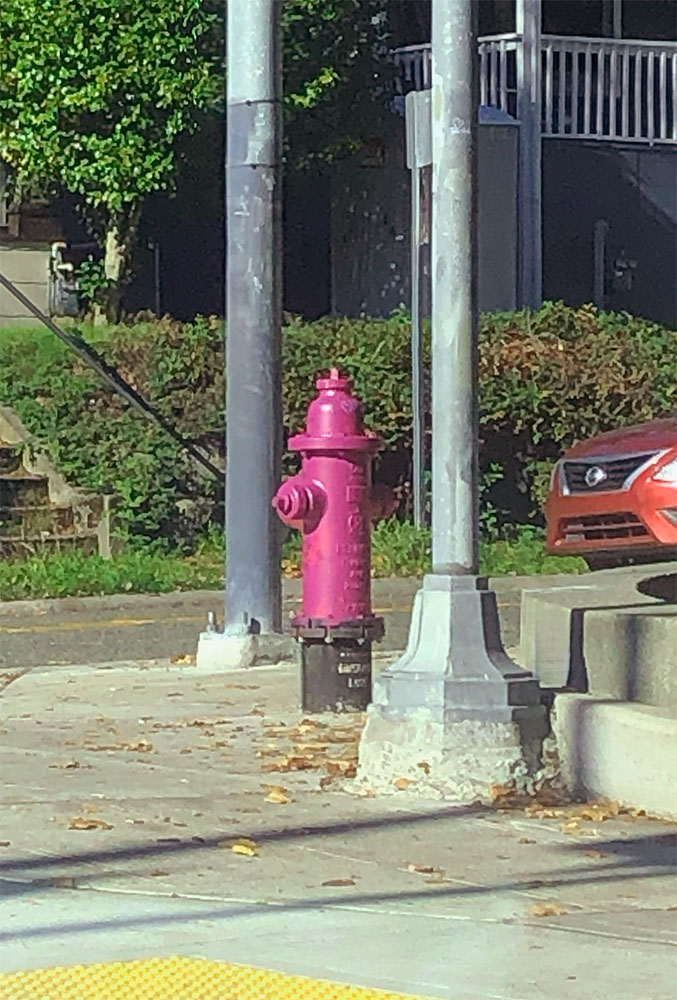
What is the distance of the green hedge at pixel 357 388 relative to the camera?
15.7m

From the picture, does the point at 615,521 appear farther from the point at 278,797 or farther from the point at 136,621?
the point at 278,797

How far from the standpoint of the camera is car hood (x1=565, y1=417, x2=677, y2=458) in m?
10.3

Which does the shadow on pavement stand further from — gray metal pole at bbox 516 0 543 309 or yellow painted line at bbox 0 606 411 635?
gray metal pole at bbox 516 0 543 309

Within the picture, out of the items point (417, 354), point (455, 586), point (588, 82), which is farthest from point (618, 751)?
point (588, 82)

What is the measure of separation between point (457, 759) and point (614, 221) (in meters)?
16.3

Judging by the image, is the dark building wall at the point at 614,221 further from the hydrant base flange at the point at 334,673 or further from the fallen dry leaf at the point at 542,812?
the fallen dry leaf at the point at 542,812

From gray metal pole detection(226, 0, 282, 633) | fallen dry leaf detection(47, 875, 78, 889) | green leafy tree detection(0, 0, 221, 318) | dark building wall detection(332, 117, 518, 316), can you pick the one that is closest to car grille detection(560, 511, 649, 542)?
gray metal pole detection(226, 0, 282, 633)

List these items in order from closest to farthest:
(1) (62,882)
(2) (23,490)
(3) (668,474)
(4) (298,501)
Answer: (1) (62,882), (4) (298,501), (3) (668,474), (2) (23,490)

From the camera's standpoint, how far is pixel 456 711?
6.86 m

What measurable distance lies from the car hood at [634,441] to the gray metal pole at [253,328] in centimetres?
159

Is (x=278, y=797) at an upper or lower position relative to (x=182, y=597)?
lower

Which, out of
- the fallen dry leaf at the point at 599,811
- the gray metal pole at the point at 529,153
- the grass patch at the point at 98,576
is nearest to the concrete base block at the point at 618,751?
the fallen dry leaf at the point at 599,811

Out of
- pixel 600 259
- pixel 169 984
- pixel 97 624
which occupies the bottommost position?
pixel 169 984

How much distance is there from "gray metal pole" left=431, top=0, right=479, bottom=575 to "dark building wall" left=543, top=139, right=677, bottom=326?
15.3 meters
